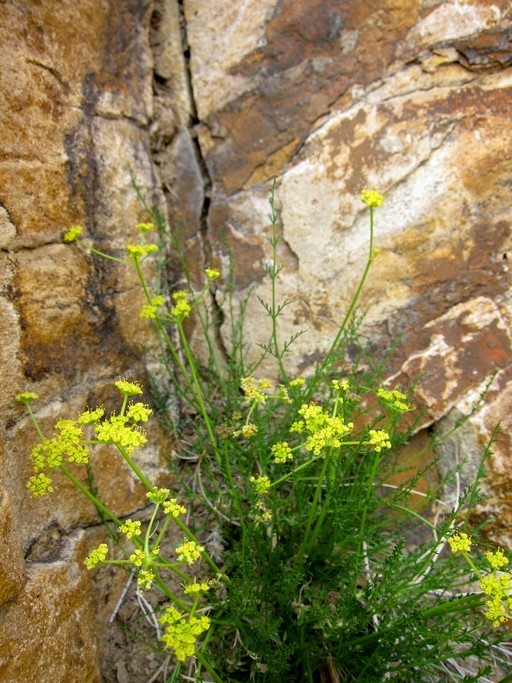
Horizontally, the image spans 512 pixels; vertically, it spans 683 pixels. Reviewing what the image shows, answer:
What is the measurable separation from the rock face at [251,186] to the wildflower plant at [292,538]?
13 cm

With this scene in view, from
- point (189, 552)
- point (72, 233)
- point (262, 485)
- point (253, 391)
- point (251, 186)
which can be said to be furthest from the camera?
→ point (251, 186)

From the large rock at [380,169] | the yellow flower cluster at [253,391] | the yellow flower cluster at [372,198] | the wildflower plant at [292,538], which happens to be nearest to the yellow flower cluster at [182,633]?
the wildflower plant at [292,538]

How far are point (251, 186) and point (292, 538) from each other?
5.52 ft

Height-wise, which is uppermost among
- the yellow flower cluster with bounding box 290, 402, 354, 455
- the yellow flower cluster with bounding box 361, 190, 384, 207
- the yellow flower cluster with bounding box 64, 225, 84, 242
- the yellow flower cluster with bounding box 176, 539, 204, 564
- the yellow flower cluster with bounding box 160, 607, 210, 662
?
the yellow flower cluster with bounding box 64, 225, 84, 242

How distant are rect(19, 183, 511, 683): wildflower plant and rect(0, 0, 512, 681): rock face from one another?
13 centimetres

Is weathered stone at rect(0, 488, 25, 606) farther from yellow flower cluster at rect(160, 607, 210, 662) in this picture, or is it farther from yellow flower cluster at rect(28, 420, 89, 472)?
yellow flower cluster at rect(160, 607, 210, 662)

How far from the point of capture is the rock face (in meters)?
1.94

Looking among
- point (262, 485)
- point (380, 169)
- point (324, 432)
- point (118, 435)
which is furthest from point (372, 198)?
point (118, 435)

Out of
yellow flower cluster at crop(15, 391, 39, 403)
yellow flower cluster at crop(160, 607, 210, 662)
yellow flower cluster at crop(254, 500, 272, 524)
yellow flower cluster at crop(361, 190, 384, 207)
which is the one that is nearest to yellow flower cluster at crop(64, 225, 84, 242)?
yellow flower cluster at crop(15, 391, 39, 403)

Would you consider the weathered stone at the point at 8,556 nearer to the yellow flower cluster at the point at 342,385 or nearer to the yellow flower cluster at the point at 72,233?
the yellow flower cluster at the point at 72,233

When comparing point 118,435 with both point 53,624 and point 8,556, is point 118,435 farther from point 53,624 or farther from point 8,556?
point 53,624

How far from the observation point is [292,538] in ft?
6.86

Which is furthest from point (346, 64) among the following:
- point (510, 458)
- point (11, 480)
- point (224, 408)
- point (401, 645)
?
point (401, 645)

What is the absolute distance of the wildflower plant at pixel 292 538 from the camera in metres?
1.51
